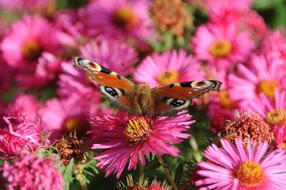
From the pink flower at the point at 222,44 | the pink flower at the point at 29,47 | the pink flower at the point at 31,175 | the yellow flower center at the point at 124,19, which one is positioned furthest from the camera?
the yellow flower center at the point at 124,19

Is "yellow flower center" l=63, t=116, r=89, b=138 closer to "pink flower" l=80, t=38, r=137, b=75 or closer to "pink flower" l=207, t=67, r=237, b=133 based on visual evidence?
"pink flower" l=80, t=38, r=137, b=75

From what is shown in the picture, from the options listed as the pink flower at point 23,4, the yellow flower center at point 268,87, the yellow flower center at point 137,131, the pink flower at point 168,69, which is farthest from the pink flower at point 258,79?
the pink flower at point 23,4

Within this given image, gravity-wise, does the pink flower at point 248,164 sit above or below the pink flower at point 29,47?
below

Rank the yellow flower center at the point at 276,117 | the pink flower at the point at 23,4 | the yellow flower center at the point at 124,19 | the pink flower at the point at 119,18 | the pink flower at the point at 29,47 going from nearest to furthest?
the yellow flower center at the point at 276,117 < the pink flower at the point at 29,47 < the pink flower at the point at 119,18 < the yellow flower center at the point at 124,19 < the pink flower at the point at 23,4

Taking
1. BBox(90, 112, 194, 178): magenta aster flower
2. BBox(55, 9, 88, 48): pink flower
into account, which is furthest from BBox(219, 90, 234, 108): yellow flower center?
BBox(55, 9, 88, 48): pink flower

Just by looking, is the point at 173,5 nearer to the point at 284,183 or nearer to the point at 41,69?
the point at 41,69

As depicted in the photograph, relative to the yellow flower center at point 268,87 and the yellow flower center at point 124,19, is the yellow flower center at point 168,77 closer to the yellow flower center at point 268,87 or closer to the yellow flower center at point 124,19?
the yellow flower center at point 268,87

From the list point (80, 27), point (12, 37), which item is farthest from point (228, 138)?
point (12, 37)
